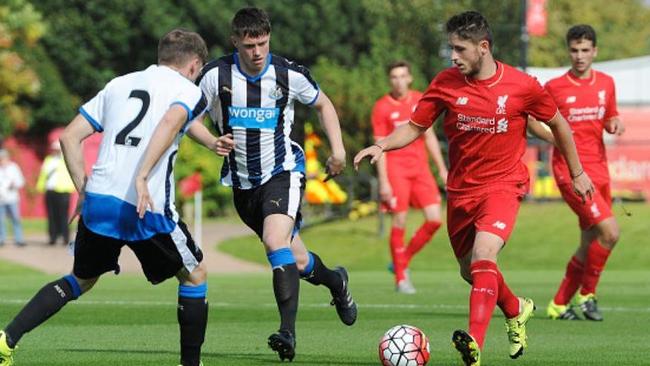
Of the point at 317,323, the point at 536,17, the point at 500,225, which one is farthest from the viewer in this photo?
the point at 536,17

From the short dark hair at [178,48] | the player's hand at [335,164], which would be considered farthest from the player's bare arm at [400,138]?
the short dark hair at [178,48]

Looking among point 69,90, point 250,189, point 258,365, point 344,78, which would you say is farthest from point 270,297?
point 69,90

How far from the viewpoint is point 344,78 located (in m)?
46.4

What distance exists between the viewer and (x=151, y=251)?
8.59 metres

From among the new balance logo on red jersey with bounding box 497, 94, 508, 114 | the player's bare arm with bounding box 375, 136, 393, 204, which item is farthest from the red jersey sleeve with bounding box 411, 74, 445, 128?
the player's bare arm with bounding box 375, 136, 393, 204

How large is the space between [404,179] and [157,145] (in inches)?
379

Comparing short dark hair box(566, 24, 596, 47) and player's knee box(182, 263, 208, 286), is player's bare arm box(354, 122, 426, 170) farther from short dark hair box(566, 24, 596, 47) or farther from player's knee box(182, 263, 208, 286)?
short dark hair box(566, 24, 596, 47)

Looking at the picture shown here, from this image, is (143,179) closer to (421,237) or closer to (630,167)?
(421,237)

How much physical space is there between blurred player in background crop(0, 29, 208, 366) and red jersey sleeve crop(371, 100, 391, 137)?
8.47m

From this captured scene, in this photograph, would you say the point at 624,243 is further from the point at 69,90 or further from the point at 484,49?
the point at 69,90

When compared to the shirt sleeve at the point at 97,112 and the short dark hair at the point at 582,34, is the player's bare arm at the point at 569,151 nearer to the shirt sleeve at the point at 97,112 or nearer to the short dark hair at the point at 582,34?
the shirt sleeve at the point at 97,112

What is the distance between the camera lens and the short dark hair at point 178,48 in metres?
Answer: 8.62

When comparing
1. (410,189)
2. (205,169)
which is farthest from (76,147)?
(205,169)

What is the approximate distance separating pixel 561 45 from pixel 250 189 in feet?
195
